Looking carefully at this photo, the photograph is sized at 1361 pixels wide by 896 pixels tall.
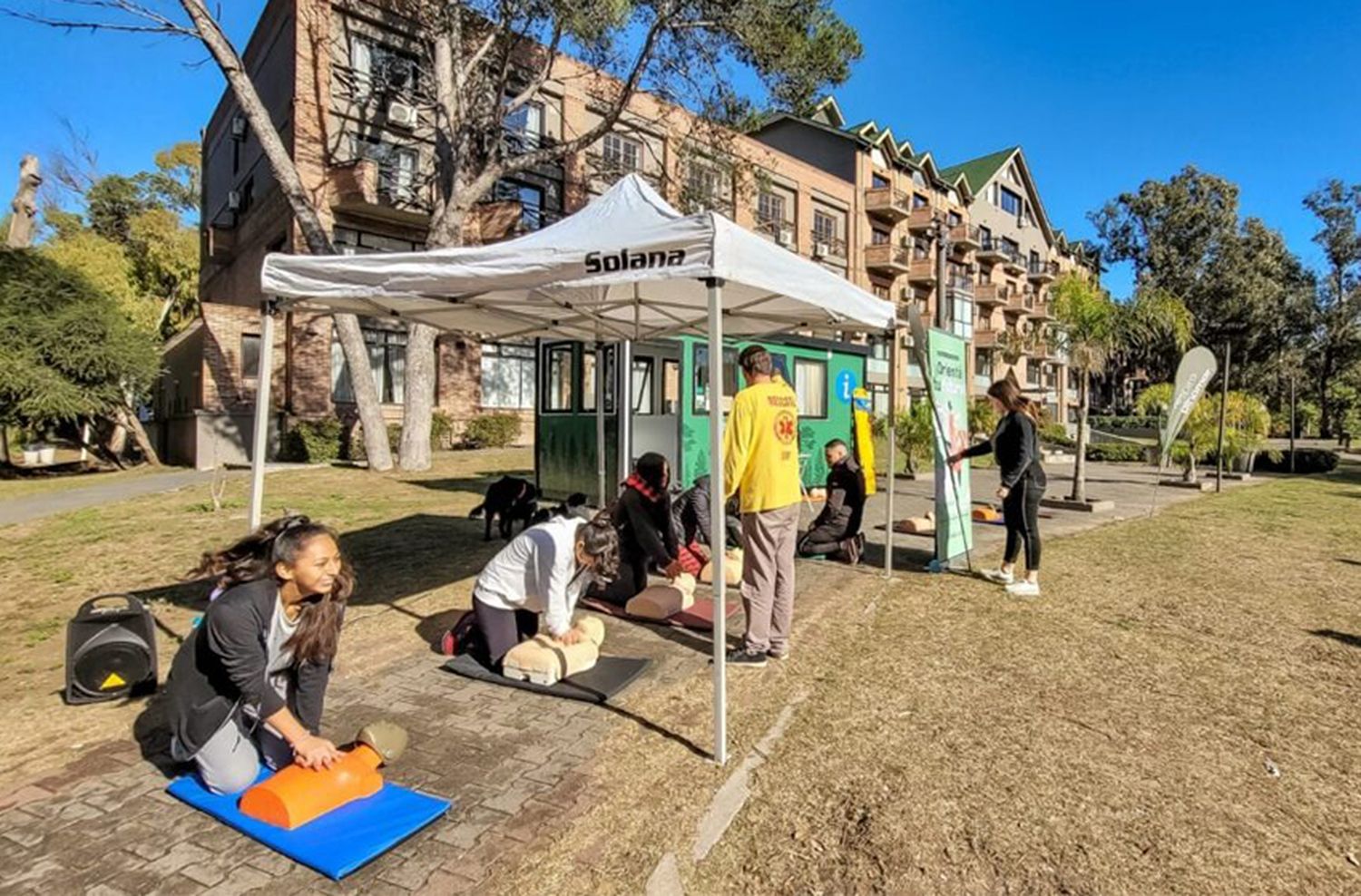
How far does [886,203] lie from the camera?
38312 millimetres

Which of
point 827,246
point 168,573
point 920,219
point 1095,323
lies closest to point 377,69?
point 168,573

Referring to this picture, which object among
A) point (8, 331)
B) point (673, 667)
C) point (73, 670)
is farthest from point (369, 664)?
point (8, 331)

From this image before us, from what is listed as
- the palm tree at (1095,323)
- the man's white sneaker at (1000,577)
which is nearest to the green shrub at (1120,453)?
the palm tree at (1095,323)

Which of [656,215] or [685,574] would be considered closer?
[656,215]

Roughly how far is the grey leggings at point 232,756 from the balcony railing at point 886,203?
3991 centimetres

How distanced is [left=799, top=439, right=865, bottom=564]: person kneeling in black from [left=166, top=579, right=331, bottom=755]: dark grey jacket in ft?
18.0

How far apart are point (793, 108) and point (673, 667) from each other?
16.3 m

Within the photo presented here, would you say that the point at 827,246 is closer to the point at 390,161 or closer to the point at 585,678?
the point at 390,161

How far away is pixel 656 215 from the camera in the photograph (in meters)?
3.75

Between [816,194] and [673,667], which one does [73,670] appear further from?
[816,194]

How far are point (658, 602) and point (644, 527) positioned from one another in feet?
1.94

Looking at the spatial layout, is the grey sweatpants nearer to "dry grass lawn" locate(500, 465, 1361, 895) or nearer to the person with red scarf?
"dry grass lawn" locate(500, 465, 1361, 895)

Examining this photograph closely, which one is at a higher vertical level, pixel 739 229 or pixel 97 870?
pixel 739 229

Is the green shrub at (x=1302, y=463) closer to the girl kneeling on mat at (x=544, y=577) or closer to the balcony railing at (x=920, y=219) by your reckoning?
the balcony railing at (x=920, y=219)
